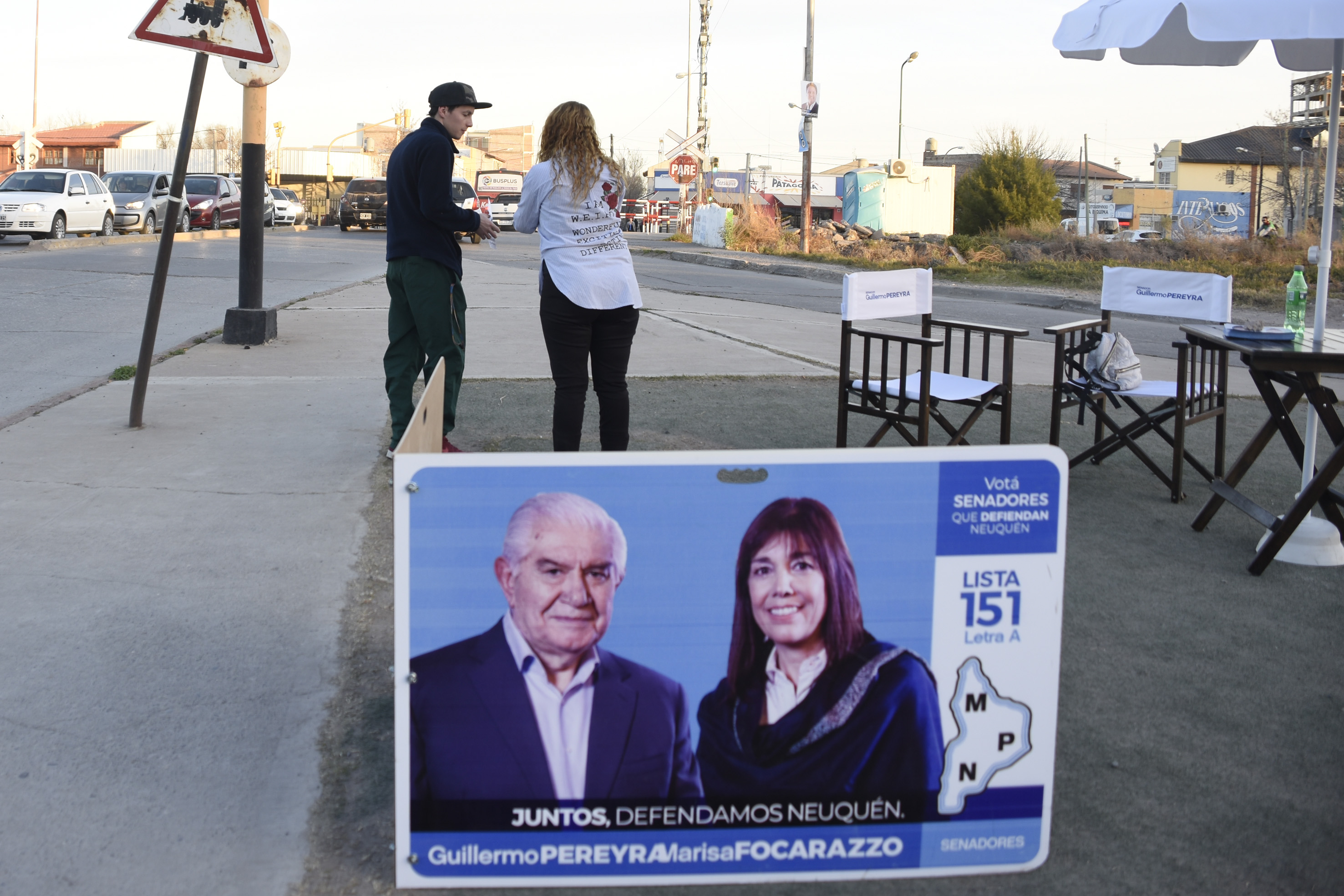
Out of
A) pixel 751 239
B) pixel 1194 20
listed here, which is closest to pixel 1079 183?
pixel 751 239

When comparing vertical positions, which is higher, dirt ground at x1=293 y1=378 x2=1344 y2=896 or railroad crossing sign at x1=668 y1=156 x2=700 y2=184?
railroad crossing sign at x1=668 y1=156 x2=700 y2=184

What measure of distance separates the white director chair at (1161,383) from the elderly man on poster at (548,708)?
3.57 metres

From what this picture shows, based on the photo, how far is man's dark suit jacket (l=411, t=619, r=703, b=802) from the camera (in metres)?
2.30

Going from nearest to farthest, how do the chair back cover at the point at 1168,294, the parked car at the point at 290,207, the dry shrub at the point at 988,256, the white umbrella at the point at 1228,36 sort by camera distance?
the white umbrella at the point at 1228,36 < the chair back cover at the point at 1168,294 < the dry shrub at the point at 988,256 < the parked car at the point at 290,207

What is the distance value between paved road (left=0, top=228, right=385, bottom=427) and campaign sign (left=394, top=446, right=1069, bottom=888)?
5.29 metres

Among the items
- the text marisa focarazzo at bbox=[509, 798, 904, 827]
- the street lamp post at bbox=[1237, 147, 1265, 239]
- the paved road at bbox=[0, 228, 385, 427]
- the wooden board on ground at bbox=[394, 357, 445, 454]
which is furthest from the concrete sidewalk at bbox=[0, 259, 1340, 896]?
the street lamp post at bbox=[1237, 147, 1265, 239]

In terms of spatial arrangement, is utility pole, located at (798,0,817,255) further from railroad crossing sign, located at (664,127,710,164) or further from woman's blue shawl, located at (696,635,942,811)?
woman's blue shawl, located at (696,635,942,811)

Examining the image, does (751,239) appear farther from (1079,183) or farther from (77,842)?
(1079,183)

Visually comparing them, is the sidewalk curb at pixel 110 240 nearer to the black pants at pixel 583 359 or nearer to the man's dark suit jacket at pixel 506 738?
the black pants at pixel 583 359

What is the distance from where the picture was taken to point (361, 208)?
35.6 metres

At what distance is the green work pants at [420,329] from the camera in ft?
17.4

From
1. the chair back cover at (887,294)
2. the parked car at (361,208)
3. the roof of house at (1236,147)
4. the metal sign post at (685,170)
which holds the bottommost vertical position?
the chair back cover at (887,294)

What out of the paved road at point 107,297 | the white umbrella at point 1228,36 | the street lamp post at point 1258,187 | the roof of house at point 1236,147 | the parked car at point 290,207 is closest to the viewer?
the white umbrella at point 1228,36

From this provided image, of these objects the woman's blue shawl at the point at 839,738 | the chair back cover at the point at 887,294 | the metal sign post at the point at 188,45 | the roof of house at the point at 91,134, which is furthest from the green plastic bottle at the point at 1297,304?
the roof of house at the point at 91,134
